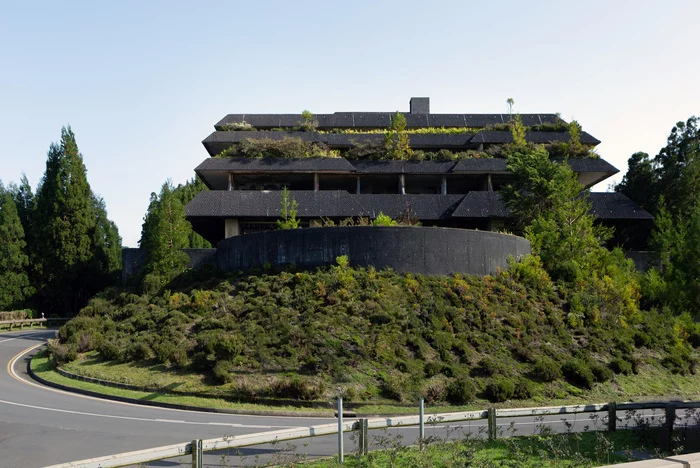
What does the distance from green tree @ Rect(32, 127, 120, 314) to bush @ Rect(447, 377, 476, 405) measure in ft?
117

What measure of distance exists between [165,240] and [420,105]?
3401cm

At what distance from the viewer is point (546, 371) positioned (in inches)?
866

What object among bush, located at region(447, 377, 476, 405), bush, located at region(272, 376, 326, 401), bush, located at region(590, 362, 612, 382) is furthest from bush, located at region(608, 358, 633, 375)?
bush, located at region(272, 376, 326, 401)

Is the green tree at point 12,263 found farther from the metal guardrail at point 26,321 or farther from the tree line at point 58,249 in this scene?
the metal guardrail at point 26,321

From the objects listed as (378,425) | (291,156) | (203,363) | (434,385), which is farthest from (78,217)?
(378,425)

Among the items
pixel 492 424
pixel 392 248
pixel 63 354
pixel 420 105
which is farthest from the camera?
pixel 420 105

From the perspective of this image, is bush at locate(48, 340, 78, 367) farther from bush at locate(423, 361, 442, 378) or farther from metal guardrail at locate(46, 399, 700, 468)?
metal guardrail at locate(46, 399, 700, 468)

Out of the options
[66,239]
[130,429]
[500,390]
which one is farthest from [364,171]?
[130,429]

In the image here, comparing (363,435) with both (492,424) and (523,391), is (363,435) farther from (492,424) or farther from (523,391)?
(523,391)

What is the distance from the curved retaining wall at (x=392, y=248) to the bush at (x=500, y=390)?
27.8ft

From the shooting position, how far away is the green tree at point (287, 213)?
32.4 meters

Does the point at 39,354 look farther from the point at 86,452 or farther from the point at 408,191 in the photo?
the point at 408,191

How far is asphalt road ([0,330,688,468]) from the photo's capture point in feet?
36.5

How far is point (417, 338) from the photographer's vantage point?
77.2ft
